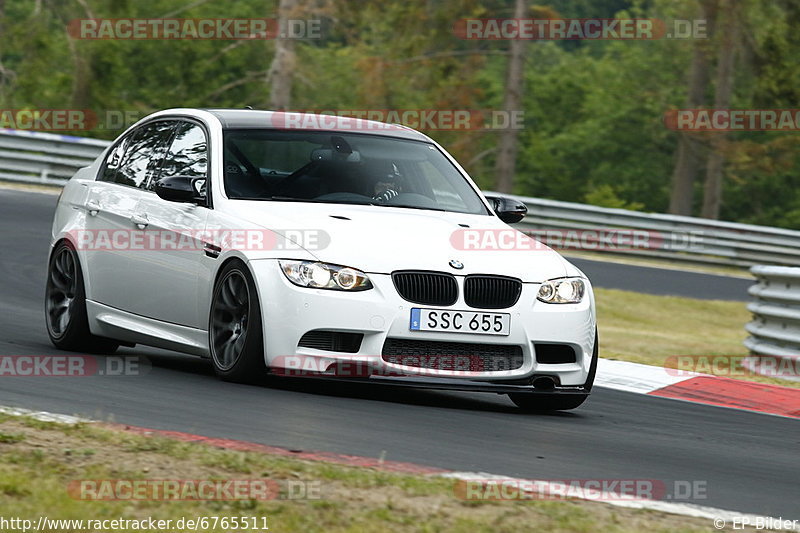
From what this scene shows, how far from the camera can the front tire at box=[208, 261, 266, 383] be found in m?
7.42

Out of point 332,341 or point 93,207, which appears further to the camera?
point 93,207

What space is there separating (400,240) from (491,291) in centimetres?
55

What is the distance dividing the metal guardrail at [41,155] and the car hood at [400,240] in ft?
52.3

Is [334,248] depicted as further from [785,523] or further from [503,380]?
[785,523]

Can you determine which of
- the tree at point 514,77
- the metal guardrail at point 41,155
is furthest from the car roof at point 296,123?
the tree at point 514,77

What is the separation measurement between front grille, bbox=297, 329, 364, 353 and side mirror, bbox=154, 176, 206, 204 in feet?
4.33

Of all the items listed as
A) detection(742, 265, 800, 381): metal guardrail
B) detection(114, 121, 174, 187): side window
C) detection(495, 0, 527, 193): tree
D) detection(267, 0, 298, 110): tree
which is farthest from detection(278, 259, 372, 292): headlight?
detection(495, 0, 527, 193): tree

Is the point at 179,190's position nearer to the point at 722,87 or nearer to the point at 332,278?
the point at 332,278

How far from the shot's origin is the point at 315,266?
7328 millimetres

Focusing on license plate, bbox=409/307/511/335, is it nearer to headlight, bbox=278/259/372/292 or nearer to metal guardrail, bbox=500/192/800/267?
headlight, bbox=278/259/372/292

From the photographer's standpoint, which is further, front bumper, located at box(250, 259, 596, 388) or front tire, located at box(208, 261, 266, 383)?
front tire, located at box(208, 261, 266, 383)

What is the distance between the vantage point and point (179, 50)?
55.9 meters

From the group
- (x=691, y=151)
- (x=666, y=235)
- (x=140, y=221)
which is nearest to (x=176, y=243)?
(x=140, y=221)

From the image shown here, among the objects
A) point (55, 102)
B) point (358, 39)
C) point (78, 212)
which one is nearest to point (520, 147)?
point (55, 102)
